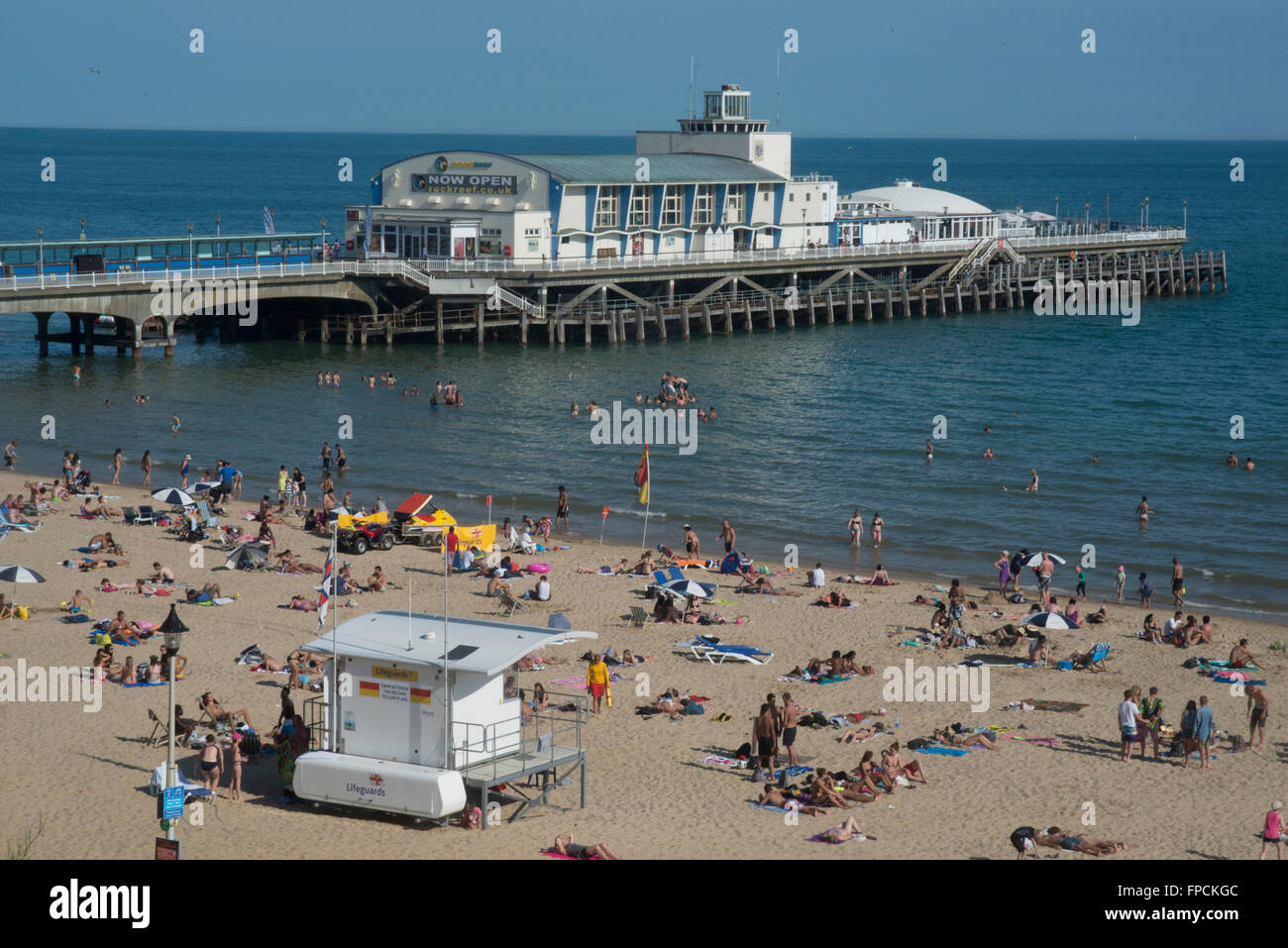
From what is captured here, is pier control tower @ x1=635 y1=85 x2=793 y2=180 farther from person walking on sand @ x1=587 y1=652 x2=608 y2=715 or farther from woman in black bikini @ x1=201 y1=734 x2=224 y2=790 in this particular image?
woman in black bikini @ x1=201 y1=734 x2=224 y2=790

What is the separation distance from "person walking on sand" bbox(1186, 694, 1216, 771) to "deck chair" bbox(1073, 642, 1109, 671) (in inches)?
191

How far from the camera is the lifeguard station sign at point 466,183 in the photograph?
2586 inches

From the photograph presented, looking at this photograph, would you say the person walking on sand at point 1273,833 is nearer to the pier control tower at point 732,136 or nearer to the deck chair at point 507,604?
the deck chair at point 507,604

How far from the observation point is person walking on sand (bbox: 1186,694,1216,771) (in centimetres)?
2142

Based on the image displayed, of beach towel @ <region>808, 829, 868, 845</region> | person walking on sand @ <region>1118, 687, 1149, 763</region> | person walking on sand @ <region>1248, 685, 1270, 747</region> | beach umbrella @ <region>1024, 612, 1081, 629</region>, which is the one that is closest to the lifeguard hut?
A: beach towel @ <region>808, 829, 868, 845</region>

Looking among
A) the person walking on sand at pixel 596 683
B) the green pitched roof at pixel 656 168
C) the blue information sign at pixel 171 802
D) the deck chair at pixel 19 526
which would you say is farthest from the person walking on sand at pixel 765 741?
the green pitched roof at pixel 656 168

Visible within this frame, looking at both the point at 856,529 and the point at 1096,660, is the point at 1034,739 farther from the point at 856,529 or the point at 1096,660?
the point at 856,529

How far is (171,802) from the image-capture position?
51.5 feet

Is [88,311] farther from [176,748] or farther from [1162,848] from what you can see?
[1162,848]

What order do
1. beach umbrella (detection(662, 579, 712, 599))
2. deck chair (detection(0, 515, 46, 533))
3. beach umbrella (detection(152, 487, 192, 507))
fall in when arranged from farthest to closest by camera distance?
1. beach umbrella (detection(152, 487, 192, 507))
2. deck chair (detection(0, 515, 46, 533))
3. beach umbrella (detection(662, 579, 712, 599))

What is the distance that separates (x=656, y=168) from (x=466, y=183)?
30.0 ft

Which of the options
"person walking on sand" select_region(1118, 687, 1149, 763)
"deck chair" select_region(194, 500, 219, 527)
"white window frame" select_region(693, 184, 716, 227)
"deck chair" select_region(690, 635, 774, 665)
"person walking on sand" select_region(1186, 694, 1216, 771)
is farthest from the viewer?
"white window frame" select_region(693, 184, 716, 227)

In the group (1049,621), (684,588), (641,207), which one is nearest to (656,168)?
(641,207)

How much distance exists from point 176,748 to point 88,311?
37691 millimetres
